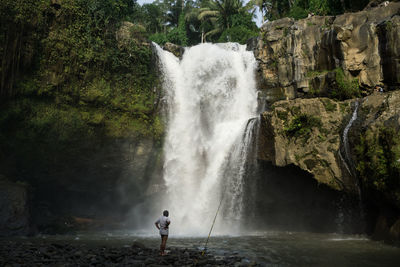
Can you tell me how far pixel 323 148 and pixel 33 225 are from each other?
1411 cm

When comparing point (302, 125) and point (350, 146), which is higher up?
point (302, 125)

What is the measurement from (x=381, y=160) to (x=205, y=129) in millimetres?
11814

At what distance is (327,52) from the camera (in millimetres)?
18875

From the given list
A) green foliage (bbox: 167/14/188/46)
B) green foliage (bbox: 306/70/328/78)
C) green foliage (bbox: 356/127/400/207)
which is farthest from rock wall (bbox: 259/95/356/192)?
green foliage (bbox: 167/14/188/46)

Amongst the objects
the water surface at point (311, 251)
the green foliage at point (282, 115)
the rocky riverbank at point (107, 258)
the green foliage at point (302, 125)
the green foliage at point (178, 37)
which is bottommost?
the rocky riverbank at point (107, 258)

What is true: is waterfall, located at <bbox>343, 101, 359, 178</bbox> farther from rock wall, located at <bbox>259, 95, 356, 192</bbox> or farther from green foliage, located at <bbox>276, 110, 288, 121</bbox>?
green foliage, located at <bbox>276, 110, 288, 121</bbox>

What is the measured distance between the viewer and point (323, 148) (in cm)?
1365

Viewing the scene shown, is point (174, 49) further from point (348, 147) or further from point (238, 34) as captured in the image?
point (348, 147)

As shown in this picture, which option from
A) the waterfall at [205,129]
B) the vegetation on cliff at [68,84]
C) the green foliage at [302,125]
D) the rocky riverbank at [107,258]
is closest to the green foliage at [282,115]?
the green foliage at [302,125]

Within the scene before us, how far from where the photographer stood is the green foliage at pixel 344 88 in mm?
17047

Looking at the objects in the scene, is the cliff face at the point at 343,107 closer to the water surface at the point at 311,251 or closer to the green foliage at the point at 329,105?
the green foliage at the point at 329,105

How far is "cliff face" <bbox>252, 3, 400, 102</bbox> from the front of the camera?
52.8 feet

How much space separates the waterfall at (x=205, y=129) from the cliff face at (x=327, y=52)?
1775mm

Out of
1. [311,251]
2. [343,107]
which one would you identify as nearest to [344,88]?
[343,107]
